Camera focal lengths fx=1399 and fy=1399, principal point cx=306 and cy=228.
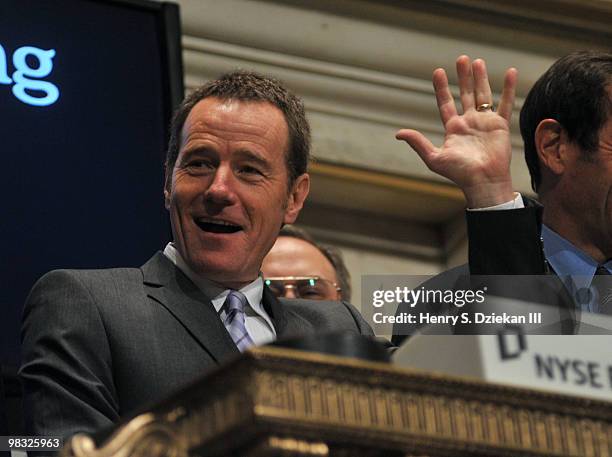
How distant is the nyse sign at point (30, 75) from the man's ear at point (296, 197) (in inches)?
31.8

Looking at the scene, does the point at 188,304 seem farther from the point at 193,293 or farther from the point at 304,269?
the point at 304,269

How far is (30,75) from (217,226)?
0.96m

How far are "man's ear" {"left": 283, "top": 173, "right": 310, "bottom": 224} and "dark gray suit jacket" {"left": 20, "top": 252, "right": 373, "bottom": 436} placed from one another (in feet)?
1.00

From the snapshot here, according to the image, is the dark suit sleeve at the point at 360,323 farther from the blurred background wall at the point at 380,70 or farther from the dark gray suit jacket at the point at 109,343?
the blurred background wall at the point at 380,70

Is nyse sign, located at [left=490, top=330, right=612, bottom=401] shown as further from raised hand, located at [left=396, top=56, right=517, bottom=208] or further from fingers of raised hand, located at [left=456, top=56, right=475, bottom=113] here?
fingers of raised hand, located at [left=456, top=56, right=475, bottom=113]

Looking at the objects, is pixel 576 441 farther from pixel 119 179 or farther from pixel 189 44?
pixel 189 44

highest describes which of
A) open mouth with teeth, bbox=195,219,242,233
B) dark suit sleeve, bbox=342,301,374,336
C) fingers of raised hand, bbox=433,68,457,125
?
fingers of raised hand, bbox=433,68,457,125

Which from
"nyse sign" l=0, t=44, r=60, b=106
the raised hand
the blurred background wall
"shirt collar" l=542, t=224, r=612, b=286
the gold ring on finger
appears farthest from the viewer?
the blurred background wall

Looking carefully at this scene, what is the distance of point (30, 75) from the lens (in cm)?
316

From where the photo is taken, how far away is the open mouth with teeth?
2.38 m

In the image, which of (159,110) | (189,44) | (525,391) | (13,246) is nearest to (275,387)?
(525,391)

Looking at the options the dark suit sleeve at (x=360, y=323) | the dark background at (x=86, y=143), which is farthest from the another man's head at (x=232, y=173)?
the dark background at (x=86, y=143)

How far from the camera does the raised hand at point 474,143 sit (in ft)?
7.29

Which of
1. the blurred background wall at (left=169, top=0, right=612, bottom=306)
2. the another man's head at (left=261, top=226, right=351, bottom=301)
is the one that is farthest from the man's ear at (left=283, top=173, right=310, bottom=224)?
the blurred background wall at (left=169, top=0, right=612, bottom=306)
